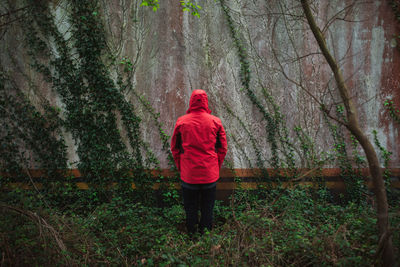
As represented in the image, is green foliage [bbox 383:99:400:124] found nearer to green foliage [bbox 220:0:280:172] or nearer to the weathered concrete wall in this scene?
the weathered concrete wall

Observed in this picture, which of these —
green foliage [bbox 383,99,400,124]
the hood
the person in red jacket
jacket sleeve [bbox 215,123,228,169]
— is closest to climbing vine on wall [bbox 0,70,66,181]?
the person in red jacket

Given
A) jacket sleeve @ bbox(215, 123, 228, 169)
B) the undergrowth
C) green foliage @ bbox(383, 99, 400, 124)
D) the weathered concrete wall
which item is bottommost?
the undergrowth

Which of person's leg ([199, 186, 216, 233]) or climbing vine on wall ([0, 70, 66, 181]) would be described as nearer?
person's leg ([199, 186, 216, 233])

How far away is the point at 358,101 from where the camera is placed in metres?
4.14

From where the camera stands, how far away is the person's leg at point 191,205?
3.02 metres

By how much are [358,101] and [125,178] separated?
4620 millimetres

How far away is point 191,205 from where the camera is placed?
10.0 ft

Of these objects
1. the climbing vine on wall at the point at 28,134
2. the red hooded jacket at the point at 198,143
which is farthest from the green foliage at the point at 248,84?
the climbing vine on wall at the point at 28,134

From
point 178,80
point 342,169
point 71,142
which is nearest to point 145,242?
point 71,142

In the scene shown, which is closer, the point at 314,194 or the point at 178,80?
the point at 314,194

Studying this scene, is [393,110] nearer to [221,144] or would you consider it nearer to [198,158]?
[221,144]

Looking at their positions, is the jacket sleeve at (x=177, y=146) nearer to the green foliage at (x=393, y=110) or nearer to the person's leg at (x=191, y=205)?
the person's leg at (x=191, y=205)

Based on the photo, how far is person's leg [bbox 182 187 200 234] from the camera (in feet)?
9.92

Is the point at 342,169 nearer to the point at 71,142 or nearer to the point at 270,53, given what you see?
the point at 270,53
